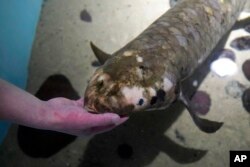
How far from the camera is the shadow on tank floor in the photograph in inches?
136

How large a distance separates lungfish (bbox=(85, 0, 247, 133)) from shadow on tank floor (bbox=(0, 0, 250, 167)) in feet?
1.78

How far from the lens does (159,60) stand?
8.71 ft

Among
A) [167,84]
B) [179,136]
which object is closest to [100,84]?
[167,84]

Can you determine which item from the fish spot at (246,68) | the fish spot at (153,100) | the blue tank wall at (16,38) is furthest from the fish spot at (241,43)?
the blue tank wall at (16,38)

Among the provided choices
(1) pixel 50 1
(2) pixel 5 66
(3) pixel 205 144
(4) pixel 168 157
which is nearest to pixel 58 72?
(2) pixel 5 66

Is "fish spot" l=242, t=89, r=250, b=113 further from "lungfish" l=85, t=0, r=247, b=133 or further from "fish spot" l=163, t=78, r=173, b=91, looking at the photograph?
"fish spot" l=163, t=78, r=173, b=91

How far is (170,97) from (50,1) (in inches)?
112

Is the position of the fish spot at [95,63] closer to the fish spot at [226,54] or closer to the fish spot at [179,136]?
the fish spot at [179,136]

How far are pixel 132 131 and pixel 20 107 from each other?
1657 millimetres

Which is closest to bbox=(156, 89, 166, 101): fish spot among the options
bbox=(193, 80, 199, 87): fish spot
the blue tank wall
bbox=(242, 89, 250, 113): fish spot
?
bbox=(193, 80, 199, 87): fish spot

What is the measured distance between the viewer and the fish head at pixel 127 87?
7.61 feet

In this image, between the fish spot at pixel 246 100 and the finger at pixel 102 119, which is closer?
the finger at pixel 102 119

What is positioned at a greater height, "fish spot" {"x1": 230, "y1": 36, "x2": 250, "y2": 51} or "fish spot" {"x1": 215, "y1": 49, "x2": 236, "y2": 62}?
"fish spot" {"x1": 230, "y1": 36, "x2": 250, "y2": 51}

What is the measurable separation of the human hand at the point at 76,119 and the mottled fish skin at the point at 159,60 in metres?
0.08
